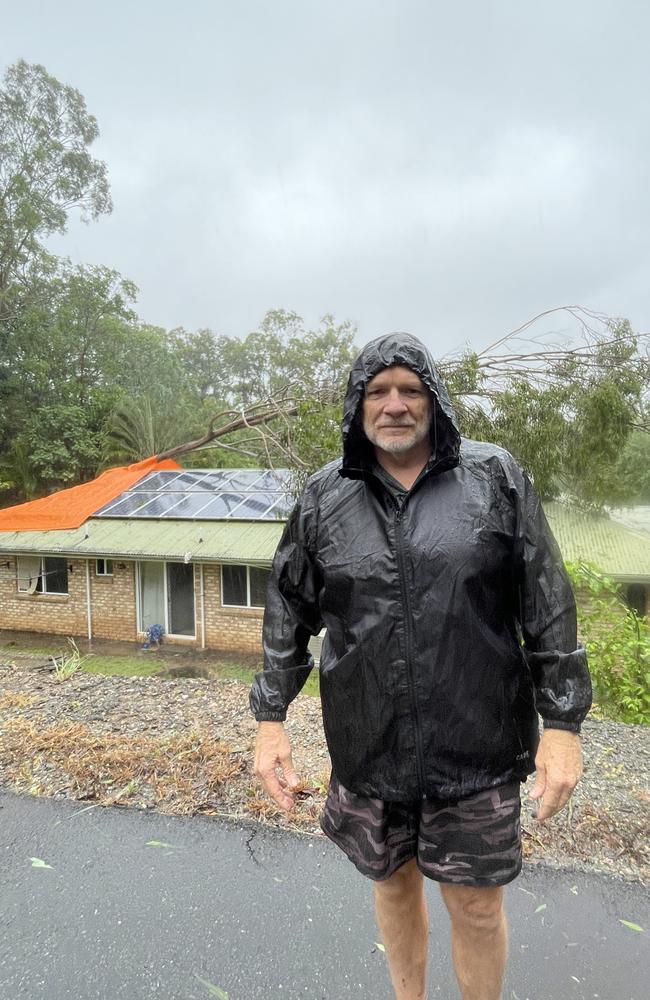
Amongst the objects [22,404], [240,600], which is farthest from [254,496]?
[22,404]

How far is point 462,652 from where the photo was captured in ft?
4.60

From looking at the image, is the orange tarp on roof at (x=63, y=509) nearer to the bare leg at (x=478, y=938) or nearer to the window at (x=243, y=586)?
the window at (x=243, y=586)

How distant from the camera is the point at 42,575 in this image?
13.5 metres

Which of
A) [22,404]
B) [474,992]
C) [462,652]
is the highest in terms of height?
[22,404]

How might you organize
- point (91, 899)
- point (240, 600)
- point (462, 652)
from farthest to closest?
point (240, 600) < point (91, 899) < point (462, 652)

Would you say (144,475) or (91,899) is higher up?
(144,475)

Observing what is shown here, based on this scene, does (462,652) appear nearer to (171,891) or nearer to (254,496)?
(171,891)

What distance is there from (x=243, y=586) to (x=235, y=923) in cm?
1024

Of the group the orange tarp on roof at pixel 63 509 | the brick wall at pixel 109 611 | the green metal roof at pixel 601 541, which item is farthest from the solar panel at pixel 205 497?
the green metal roof at pixel 601 541

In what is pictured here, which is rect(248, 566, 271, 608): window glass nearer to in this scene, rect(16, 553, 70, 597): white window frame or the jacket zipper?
rect(16, 553, 70, 597): white window frame

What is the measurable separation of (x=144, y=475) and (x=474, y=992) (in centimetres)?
1494

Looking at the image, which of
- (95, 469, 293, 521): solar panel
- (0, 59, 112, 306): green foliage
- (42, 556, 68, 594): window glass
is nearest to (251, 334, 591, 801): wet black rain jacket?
(95, 469, 293, 521): solar panel

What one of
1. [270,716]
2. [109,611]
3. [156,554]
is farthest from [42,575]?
[270,716]

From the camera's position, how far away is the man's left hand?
4.49 ft
